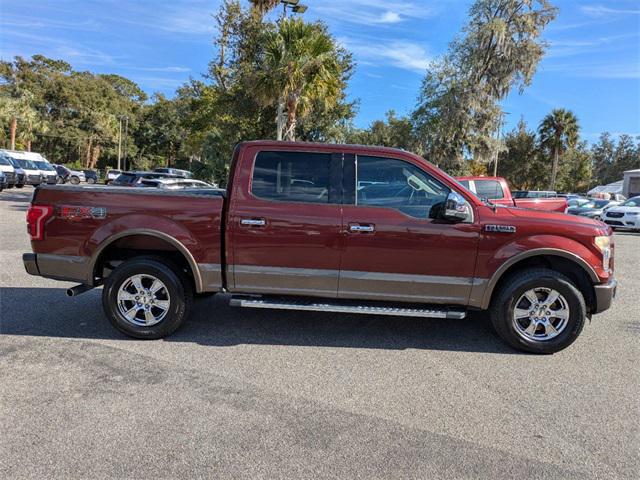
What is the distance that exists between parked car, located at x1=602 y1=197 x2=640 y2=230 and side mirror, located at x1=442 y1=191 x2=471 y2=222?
18.7 meters

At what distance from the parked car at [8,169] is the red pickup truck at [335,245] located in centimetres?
2416

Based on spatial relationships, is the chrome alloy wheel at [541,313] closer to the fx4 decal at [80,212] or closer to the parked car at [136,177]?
the fx4 decal at [80,212]

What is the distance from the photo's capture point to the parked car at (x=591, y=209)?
20116 millimetres

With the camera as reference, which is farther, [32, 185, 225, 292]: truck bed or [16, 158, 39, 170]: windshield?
[16, 158, 39, 170]: windshield

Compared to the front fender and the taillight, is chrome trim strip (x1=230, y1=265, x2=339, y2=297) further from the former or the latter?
the taillight

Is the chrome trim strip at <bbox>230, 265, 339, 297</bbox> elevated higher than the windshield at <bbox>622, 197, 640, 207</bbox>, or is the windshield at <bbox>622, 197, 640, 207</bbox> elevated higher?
the windshield at <bbox>622, 197, 640, 207</bbox>

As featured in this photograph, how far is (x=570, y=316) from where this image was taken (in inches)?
183

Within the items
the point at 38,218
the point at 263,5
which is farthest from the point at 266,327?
the point at 263,5

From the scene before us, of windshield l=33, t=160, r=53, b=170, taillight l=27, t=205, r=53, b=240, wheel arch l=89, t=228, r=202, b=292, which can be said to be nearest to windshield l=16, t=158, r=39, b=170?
windshield l=33, t=160, r=53, b=170

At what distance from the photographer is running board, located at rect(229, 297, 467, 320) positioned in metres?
4.57

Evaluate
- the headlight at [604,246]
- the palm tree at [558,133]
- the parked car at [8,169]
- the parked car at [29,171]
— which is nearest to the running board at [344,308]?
the headlight at [604,246]

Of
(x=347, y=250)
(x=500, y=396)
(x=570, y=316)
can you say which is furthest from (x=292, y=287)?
(x=570, y=316)

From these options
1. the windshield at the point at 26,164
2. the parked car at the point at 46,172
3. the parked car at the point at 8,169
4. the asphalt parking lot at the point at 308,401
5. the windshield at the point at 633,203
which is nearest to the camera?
the asphalt parking lot at the point at 308,401

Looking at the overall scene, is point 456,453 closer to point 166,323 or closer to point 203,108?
point 166,323
